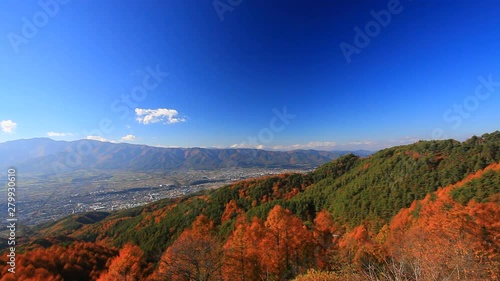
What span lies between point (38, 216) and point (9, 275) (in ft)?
423

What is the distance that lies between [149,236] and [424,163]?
3129 inches

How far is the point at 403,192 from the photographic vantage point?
48.1 meters

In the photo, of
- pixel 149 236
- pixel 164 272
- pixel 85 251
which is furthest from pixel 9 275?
pixel 149 236

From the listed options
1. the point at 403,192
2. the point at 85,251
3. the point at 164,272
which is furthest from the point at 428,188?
the point at 85,251

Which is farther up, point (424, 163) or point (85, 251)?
point (424, 163)

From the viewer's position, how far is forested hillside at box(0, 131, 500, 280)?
61.1ft

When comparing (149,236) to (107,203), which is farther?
(107,203)

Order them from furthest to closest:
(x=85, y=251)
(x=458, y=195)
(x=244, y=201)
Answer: (x=244, y=201)
(x=85, y=251)
(x=458, y=195)

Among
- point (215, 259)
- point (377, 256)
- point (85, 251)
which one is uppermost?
point (215, 259)

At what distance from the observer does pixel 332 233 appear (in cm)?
4528

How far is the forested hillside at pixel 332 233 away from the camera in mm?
18625

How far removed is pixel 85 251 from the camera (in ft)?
138

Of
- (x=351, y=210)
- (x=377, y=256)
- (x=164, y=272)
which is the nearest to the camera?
(x=164, y=272)

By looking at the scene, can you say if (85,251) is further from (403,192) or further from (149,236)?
(403,192)
